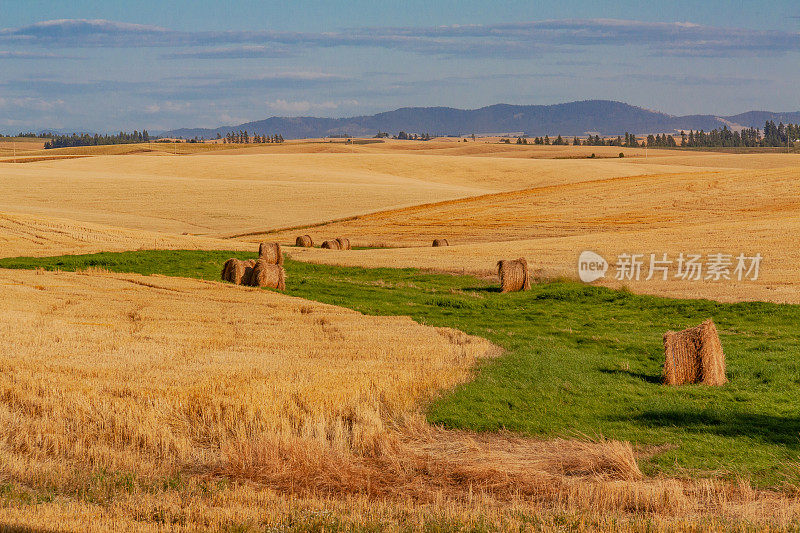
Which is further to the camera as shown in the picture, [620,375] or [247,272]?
[247,272]

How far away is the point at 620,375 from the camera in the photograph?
15172 mm

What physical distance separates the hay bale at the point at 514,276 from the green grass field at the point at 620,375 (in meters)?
0.52

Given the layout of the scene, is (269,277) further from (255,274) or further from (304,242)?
(304,242)

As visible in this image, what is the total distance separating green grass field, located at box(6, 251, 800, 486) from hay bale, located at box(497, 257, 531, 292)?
516 millimetres

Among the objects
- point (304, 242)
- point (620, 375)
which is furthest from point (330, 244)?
point (620, 375)

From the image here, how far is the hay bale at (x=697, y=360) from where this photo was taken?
47.9ft

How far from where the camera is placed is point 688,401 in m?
13.2

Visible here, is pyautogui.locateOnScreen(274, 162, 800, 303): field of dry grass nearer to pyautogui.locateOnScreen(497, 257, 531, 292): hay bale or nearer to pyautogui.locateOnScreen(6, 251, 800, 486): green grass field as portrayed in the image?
pyautogui.locateOnScreen(497, 257, 531, 292): hay bale

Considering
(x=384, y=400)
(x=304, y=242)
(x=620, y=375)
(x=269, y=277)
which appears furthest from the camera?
(x=304, y=242)

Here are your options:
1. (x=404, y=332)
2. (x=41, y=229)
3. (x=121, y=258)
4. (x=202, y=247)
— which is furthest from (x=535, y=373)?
(x=41, y=229)

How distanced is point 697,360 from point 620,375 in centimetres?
139

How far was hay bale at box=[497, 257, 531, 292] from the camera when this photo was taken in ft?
94.1

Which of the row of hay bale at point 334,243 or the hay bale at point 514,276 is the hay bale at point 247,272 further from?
the row of hay bale at point 334,243

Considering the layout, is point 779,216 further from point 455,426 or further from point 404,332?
point 455,426
